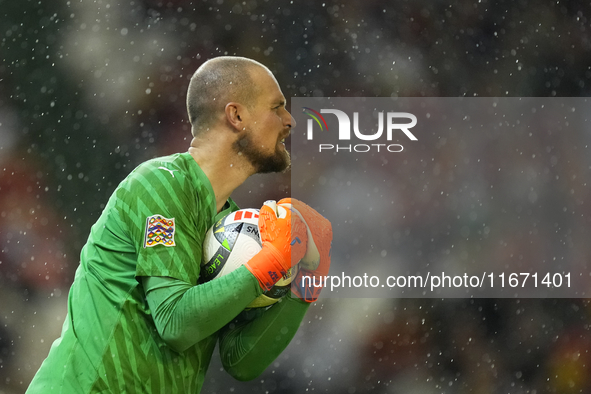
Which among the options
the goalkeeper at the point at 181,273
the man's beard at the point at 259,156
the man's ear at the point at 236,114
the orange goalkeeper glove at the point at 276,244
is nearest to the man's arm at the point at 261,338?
the goalkeeper at the point at 181,273

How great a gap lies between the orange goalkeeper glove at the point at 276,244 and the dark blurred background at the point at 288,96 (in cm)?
93

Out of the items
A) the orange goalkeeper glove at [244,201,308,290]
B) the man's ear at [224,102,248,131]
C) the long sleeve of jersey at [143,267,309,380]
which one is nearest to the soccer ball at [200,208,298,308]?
the orange goalkeeper glove at [244,201,308,290]

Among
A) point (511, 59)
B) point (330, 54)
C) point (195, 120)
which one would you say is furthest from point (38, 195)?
point (511, 59)

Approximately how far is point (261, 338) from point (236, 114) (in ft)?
2.26

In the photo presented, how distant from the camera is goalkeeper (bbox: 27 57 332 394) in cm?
136

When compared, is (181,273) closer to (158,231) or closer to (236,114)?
(158,231)

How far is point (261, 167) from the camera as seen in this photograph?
1724mm

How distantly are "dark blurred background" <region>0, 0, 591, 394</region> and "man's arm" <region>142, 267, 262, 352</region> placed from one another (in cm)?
113

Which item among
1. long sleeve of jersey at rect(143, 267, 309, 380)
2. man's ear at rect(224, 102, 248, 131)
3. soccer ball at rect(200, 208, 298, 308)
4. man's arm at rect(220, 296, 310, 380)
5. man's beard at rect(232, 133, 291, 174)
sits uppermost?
man's ear at rect(224, 102, 248, 131)

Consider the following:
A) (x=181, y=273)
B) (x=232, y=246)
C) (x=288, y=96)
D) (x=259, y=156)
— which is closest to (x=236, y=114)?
(x=259, y=156)

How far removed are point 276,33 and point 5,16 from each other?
1280mm

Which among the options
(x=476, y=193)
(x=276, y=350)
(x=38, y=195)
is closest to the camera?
(x=276, y=350)

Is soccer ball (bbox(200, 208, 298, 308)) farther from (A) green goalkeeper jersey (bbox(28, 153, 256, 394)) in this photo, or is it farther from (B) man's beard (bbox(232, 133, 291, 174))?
(B) man's beard (bbox(232, 133, 291, 174))

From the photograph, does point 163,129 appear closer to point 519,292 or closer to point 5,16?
point 5,16
